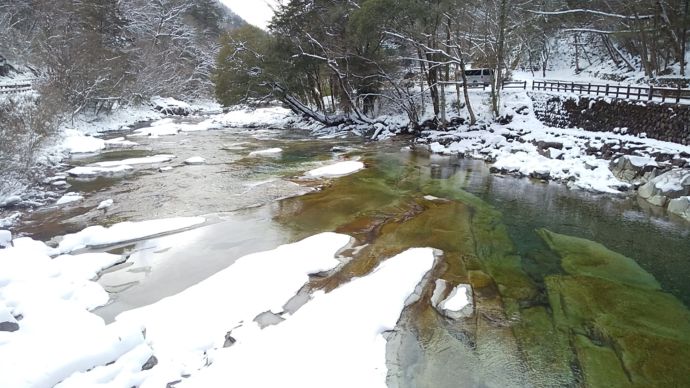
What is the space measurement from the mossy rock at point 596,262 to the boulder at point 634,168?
6045 mm

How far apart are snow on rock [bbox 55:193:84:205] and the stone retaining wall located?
1972 cm

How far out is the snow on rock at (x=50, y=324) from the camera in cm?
457

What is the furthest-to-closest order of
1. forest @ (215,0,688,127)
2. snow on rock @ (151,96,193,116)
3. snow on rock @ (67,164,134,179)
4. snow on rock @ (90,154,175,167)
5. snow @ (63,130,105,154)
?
snow on rock @ (151,96,193,116) → forest @ (215,0,688,127) → snow @ (63,130,105,154) → snow on rock @ (90,154,175,167) → snow on rock @ (67,164,134,179)

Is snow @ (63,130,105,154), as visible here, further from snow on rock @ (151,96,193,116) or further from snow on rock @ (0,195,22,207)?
snow on rock @ (151,96,193,116)

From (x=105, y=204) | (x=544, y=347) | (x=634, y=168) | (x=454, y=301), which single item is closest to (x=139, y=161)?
(x=105, y=204)

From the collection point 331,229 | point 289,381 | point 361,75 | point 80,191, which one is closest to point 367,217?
point 331,229

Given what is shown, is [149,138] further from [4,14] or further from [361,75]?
[4,14]

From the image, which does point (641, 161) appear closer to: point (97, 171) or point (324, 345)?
point (324, 345)

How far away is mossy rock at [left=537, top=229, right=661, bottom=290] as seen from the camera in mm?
7471

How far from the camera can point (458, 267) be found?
781 centimetres

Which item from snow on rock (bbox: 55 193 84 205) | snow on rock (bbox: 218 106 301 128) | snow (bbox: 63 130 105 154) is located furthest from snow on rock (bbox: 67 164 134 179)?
snow on rock (bbox: 218 106 301 128)

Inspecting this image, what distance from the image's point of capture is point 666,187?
12039mm

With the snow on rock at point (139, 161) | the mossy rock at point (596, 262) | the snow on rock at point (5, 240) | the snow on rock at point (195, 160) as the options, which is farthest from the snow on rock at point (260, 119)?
the mossy rock at point (596, 262)

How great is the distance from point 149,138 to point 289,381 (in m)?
25.8
